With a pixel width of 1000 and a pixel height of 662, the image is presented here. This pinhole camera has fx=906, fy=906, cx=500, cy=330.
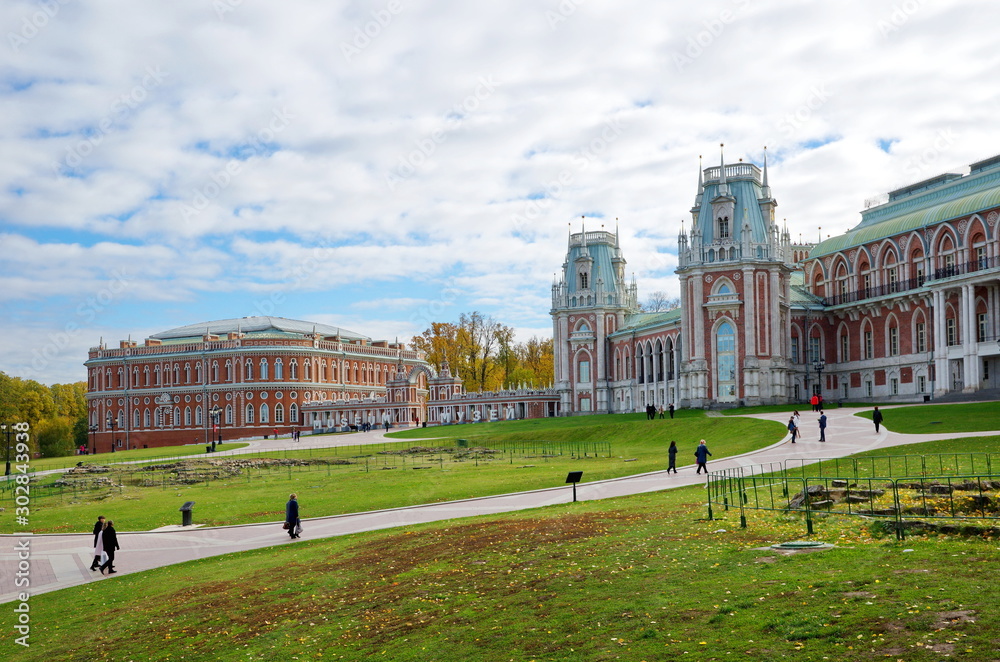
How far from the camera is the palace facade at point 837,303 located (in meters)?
60.9

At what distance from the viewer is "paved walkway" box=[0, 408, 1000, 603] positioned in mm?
22688

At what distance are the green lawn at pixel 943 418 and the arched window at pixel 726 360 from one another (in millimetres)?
18779

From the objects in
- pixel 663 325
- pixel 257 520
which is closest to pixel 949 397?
pixel 663 325

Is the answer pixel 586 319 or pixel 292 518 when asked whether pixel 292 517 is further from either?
pixel 586 319

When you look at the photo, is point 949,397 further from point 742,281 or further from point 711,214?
point 711,214

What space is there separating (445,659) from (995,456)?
79.4ft

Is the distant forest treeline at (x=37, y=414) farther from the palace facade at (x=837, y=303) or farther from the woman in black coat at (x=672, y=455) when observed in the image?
the woman in black coat at (x=672, y=455)

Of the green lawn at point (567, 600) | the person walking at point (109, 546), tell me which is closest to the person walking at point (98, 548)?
the person walking at point (109, 546)

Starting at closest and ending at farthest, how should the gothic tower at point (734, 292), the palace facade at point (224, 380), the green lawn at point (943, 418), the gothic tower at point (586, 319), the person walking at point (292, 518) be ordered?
the person walking at point (292, 518) → the green lawn at point (943, 418) → the gothic tower at point (734, 292) → the gothic tower at point (586, 319) → the palace facade at point (224, 380)

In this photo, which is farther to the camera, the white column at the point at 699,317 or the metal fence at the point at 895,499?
the white column at the point at 699,317

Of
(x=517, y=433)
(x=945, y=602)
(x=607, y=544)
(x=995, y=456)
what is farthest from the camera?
(x=517, y=433)

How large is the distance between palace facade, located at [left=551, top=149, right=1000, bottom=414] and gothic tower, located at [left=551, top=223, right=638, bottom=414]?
8.50m

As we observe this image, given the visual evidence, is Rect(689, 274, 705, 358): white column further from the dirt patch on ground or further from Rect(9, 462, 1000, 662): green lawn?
the dirt patch on ground

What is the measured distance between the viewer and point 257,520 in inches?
1168
